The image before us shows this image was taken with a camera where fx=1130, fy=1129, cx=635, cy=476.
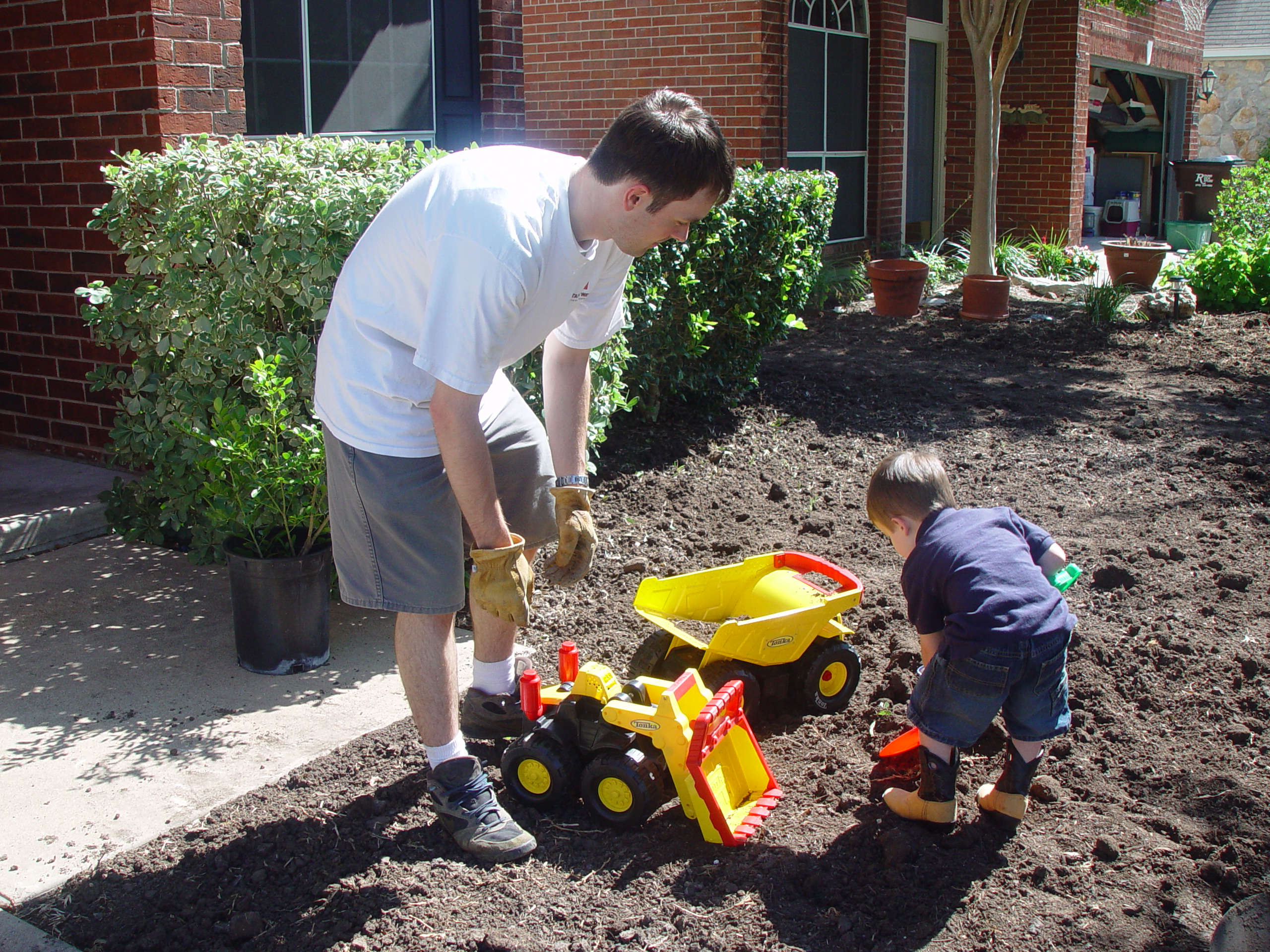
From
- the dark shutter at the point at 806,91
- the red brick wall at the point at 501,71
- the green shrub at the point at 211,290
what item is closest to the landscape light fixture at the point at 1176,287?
the dark shutter at the point at 806,91

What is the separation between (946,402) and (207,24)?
508 cm

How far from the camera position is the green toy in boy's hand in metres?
3.05

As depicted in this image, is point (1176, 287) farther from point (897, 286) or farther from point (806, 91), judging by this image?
point (806, 91)

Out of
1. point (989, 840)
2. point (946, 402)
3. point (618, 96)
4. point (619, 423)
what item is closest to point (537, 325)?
point (989, 840)

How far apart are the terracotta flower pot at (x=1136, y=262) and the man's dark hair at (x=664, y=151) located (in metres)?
10.9

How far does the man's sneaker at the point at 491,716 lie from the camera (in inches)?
132

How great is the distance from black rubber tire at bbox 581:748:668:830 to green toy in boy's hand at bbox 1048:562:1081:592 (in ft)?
3.83

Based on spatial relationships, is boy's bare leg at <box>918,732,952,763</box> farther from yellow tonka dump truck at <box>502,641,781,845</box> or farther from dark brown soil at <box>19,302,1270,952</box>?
yellow tonka dump truck at <box>502,641,781,845</box>

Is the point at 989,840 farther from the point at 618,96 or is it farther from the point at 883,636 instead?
the point at 618,96

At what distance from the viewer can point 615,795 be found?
2918mm

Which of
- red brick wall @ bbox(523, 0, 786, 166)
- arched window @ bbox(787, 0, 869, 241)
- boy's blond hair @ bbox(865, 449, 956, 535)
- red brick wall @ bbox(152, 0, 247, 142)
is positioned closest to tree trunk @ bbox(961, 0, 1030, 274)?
arched window @ bbox(787, 0, 869, 241)

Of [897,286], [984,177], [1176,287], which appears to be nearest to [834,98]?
[984,177]

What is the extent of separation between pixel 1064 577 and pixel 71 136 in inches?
188

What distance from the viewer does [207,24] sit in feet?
16.6
